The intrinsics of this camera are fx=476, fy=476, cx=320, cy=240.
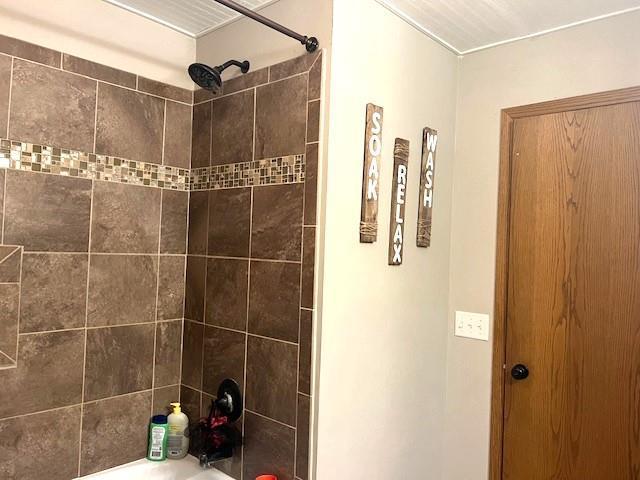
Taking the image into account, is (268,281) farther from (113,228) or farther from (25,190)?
(25,190)

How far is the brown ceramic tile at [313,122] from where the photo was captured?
1676mm

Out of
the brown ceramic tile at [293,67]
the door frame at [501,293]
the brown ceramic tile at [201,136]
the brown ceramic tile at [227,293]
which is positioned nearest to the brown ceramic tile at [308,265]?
the brown ceramic tile at [227,293]

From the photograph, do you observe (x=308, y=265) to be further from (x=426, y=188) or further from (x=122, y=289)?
(x=122, y=289)

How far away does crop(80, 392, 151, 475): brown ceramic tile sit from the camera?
6.17 ft

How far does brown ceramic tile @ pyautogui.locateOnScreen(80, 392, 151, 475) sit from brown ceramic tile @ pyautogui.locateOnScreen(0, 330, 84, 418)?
0.12m

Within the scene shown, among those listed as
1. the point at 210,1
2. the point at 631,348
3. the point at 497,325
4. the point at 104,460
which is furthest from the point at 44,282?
the point at 631,348

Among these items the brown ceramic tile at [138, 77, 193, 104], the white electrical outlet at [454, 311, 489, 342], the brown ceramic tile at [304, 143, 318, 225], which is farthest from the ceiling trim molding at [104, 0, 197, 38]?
the white electrical outlet at [454, 311, 489, 342]

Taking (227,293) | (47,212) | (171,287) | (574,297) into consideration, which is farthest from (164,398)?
(574,297)

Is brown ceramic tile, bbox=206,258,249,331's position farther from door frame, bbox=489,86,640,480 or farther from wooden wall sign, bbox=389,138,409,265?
door frame, bbox=489,86,640,480

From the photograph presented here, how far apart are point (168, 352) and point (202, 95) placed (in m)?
1.17

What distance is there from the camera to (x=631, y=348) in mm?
1774

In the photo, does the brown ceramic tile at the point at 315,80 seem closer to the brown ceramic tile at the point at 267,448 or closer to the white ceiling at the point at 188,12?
the white ceiling at the point at 188,12

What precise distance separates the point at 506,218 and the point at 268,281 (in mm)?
1081

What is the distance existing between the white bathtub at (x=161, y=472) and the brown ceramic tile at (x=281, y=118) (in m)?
1.30
